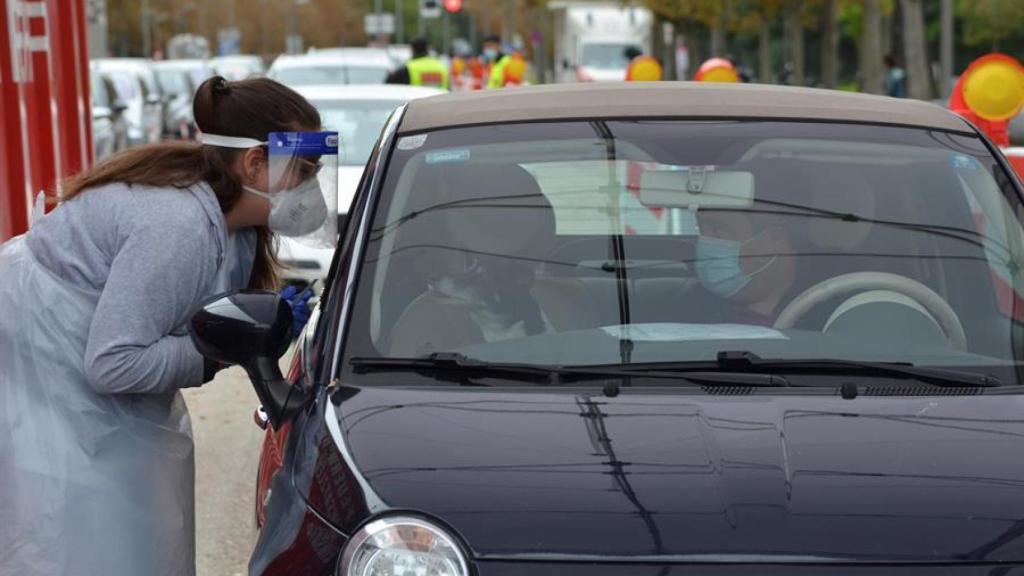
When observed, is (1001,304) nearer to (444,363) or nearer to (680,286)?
(680,286)

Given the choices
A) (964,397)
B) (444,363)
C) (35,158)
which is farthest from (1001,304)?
(35,158)

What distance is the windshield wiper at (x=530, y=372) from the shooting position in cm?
353

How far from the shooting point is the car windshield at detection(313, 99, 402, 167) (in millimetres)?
12703

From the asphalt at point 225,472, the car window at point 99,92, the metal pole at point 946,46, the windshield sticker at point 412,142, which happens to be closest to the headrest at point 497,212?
the windshield sticker at point 412,142

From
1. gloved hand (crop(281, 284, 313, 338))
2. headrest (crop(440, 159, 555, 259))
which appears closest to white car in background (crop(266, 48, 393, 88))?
gloved hand (crop(281, 284, 313, 338))

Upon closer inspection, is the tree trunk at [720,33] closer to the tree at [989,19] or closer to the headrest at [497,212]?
the tree at [989,19]

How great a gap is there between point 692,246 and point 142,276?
120cm

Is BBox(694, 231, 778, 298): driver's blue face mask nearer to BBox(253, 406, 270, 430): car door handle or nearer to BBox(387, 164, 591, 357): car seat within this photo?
BBox(387, 164, 591, 357): car seat

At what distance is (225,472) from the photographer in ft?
25.4

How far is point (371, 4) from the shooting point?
13812 centimetres

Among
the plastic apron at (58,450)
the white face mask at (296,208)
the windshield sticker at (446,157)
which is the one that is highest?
the windshield sticker at (446,157)

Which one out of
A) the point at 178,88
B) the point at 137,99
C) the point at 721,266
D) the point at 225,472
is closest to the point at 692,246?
the point at 721,266

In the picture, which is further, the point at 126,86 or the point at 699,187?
the point at 126,86

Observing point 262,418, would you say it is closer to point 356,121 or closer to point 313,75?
point 356,121
